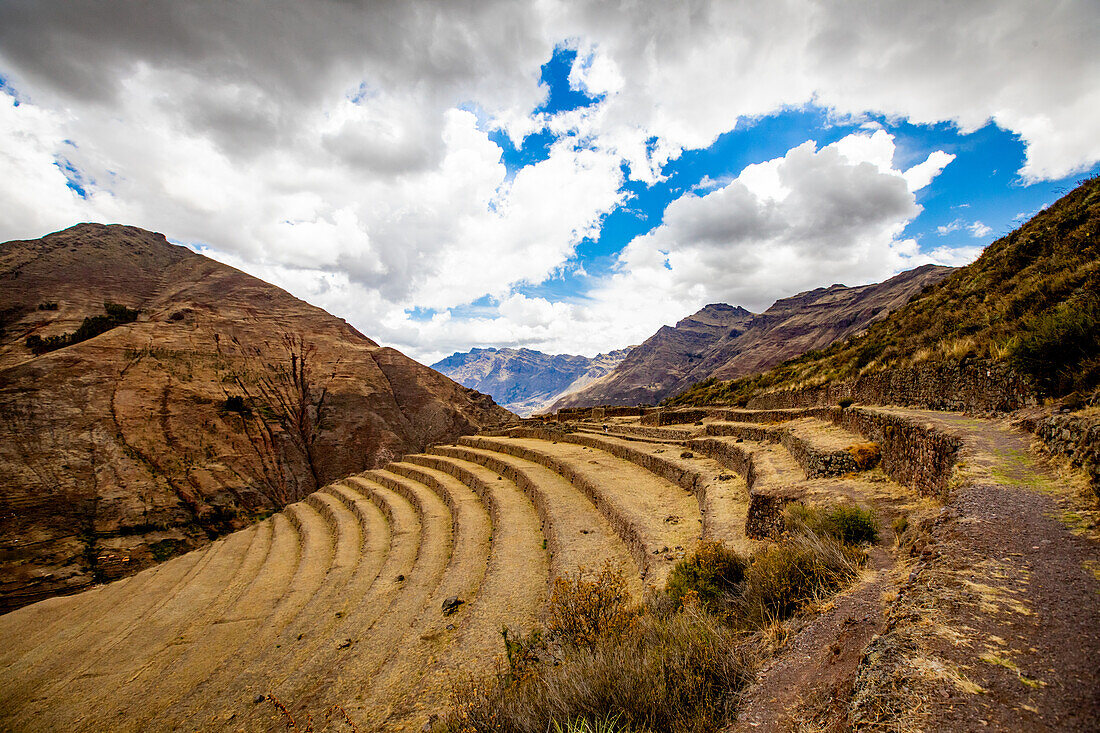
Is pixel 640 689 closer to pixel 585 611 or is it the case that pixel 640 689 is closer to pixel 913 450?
pixel 585 611

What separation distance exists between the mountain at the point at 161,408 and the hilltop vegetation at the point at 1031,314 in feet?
136

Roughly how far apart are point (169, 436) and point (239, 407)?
734 centimetres

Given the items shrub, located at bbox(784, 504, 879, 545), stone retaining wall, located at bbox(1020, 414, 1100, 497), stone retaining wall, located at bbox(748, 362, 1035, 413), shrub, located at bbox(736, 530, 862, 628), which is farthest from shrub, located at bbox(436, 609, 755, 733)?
stone retaining wall, located at bbox(748, 362, 1035, 413)

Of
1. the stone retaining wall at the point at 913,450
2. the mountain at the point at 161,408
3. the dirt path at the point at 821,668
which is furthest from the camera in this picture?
the mountain at the point at 161,408

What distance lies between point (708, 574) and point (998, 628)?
3.84m

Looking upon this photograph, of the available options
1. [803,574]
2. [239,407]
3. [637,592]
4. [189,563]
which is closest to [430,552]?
[637,592]

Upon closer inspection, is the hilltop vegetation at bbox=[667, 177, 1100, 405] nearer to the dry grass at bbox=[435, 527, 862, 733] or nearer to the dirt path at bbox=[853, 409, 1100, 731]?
the dirt path at bbox=[853, 409, 1100, 731]

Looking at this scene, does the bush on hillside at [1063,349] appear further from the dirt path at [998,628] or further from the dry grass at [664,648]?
the dry grass at [664,648]

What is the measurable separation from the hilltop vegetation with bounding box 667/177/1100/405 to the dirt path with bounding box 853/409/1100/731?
11.9ft

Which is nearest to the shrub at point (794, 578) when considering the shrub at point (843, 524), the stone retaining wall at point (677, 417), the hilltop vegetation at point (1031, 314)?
the shrub at point (843, 524)

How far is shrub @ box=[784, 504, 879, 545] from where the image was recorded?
18.5 ft

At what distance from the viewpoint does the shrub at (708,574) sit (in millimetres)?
6141

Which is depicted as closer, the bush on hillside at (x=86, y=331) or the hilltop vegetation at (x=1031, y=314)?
the hilltop vegetation at (x=1031, y=314)

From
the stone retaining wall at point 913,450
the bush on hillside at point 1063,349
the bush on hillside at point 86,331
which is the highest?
the bush on hillside at point 86,331
